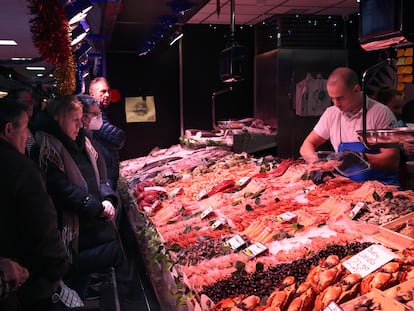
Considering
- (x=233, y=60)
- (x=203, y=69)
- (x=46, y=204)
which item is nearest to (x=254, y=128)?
(x=203, y=69)

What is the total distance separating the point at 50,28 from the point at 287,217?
2126mm

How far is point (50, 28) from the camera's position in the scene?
3365 mm

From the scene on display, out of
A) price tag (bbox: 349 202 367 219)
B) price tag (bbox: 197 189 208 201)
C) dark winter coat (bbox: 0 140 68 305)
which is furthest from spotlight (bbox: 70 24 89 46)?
price tag (bbox: 349 202 367 219)

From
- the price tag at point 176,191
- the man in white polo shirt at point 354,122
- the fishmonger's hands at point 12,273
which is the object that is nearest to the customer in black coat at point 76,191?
the price tag at point 176,191

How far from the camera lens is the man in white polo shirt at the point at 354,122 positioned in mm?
3867

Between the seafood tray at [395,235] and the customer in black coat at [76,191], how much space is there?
2129 mm

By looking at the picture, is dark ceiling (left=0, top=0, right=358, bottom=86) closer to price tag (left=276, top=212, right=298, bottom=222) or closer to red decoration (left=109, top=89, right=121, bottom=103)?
red decoration (left=109, top=89, right=121, bottom=103)

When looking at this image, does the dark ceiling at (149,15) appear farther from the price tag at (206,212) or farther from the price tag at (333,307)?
the price tag at (333,307)

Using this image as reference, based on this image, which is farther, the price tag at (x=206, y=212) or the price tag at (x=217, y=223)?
the price tag at (x=206, y=212)

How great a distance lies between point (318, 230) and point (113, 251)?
1.85 m

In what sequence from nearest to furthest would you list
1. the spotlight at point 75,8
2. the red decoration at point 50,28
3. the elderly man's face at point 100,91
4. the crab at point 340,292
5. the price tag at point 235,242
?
1. the crab at point 340,292
2. the price tag at point 235,242
3. the red decoration at point 50,28
4. the spotlight at point 75,8
5. the elderly man's face at point 100,91

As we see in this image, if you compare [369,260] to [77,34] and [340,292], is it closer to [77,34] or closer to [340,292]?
[340,292]

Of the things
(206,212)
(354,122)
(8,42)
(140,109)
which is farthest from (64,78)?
(8,42)

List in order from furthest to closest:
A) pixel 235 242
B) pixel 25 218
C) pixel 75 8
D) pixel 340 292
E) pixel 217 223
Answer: pixel 75 8
pixel 217 223
pixel 235 242
pixel 25 218
pixel 340 292
